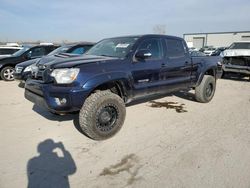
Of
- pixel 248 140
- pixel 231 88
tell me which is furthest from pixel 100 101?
pixel 231 88

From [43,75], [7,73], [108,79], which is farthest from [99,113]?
[7,73]

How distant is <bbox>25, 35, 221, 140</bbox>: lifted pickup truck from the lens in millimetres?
3666

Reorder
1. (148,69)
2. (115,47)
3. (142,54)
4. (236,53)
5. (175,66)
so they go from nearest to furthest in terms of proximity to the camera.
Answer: (142,54) → (148,69) → (115,47) → (175,66) → (236,53)

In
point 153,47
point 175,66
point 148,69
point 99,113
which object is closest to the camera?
point 99,113

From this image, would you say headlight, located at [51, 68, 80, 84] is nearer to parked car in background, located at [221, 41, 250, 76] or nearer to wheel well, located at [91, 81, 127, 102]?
wheel well, located at [91, 81, 127, 102]

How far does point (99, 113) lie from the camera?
3.94m

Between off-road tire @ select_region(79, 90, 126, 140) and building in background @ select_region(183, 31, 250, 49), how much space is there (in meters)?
46.5

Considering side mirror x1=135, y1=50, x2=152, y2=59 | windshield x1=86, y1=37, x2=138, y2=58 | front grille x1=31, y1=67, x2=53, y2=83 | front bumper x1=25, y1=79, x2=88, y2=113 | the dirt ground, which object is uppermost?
windshield x1=86, y1=37, x2=138, y2=58

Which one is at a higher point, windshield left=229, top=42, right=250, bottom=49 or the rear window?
the rear window

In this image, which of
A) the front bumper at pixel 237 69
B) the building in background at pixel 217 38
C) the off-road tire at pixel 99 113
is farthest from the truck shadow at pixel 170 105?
the building in background at pixel 217 38

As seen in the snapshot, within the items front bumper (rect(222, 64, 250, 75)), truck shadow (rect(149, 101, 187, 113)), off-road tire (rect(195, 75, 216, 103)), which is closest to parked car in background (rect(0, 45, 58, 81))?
truck shadow (rect(149, 101, 187, 113))

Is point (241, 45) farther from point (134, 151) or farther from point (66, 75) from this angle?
point (66, 75)

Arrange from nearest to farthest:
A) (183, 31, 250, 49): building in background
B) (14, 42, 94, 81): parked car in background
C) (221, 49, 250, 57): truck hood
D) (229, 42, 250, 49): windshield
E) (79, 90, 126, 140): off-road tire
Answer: (79, 90, 126, 140): off-road tire
(14, 42, 94, 81): parked car in background
(221, 49, 250, 57): truck hood
(229, 42, 250, 49): windshield
(183, 31, 250, 49): building in background

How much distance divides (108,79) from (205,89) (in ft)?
11.8
